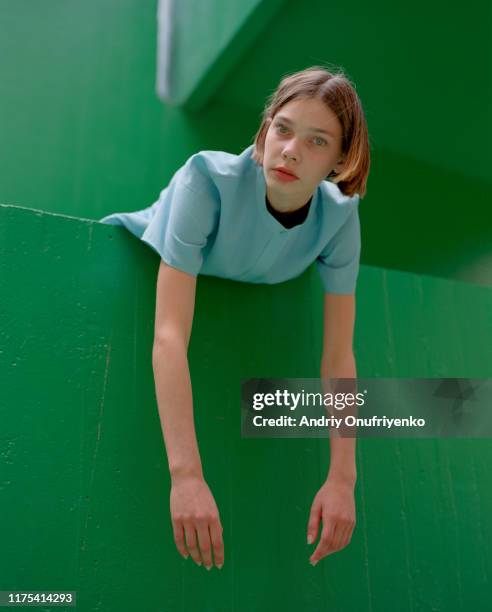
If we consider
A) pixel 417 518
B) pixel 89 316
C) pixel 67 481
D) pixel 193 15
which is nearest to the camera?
pixel 67 481

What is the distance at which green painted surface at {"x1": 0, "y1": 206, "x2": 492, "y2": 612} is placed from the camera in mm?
1010

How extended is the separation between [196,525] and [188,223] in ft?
1.57

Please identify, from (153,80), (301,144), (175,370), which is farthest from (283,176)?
(153,80)

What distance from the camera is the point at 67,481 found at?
1.02 m

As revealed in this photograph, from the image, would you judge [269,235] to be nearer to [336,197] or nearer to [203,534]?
[336,197]

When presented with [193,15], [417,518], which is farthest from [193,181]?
[193,15]

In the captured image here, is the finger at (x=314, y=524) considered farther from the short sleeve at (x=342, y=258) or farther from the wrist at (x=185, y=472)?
the short sleeve at (x=342, y=258)

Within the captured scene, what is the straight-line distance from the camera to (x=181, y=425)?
949 mm

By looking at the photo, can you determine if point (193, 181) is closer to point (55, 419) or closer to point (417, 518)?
point (55, 419)

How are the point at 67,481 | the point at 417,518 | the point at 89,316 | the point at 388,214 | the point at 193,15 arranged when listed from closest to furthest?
the point at 67,481 < the point at 89,316 < the point at 417,518 < the point at 193,15 < the point at 388,214

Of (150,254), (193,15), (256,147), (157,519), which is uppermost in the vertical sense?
(193,15)

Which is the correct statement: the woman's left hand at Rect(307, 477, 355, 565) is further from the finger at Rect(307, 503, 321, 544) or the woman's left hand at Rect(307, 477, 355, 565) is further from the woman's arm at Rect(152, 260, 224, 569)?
the woman's arm at Rect(152, 260, 224, 569)

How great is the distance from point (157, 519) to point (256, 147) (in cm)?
66

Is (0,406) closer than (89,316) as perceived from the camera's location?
Yes
